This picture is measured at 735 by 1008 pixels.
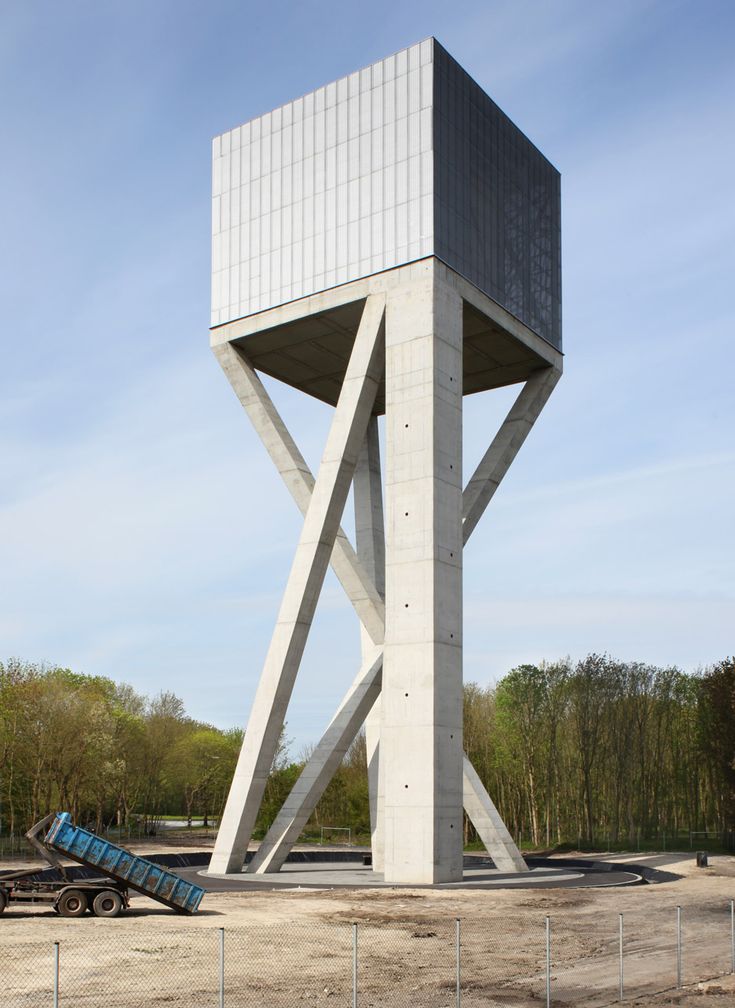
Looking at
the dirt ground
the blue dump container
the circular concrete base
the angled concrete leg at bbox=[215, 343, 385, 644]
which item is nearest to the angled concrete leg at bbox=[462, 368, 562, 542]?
the angled concrete leg at bbox=[215, 343, 385, 644]

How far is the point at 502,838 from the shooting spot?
115ft

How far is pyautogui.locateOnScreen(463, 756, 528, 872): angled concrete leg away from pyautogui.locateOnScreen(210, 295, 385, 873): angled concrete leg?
6.08 m

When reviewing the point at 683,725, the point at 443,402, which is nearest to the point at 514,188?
the point at 443,402

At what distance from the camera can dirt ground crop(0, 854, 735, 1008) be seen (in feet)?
47.0

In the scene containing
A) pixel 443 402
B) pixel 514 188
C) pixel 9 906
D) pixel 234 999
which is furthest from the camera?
pixel 514 188

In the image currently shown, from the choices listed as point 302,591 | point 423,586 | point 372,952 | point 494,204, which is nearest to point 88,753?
point 302,591

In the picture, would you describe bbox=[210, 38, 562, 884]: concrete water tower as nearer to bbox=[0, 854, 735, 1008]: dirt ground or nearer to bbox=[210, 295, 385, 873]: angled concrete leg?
bbox=[210, 295, 385, 873]: angled concrete leg

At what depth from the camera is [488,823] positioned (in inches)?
1356

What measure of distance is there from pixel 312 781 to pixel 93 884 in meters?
12.0

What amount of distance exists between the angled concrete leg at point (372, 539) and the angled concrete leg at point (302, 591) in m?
5.19

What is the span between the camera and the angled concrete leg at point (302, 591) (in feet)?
108

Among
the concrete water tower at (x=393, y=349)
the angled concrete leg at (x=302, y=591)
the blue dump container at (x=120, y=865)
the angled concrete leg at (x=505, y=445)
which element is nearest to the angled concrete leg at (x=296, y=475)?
the concrete water tower at (x=393, y=349)

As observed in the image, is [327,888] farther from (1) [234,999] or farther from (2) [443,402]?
(1) [234,999]

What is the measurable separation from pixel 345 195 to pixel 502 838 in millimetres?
20598
